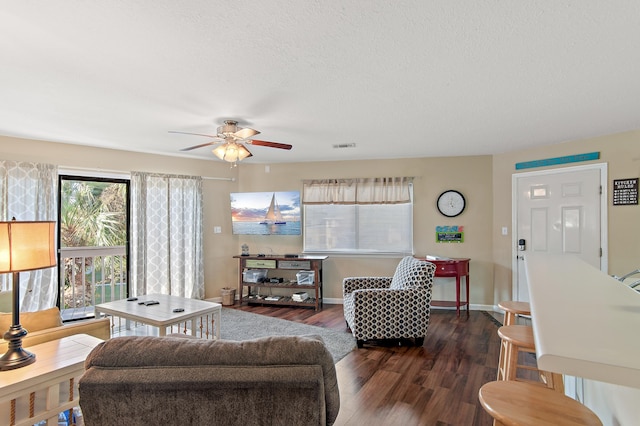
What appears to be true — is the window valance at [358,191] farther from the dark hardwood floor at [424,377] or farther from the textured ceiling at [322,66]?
the dark hardwood floor at [424,377]

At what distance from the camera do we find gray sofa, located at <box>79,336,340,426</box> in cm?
105

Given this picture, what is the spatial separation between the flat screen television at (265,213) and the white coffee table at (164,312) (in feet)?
6.26

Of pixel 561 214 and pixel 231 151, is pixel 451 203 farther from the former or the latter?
pixel 231 151

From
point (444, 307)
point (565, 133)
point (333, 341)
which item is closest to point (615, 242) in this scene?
point (565, 133)

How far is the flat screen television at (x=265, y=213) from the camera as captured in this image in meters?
5.28

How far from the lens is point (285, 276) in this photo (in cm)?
553

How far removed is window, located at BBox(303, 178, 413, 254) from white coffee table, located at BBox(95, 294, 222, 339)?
2378 mm

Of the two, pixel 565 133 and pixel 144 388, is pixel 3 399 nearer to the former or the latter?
pixel 144 388

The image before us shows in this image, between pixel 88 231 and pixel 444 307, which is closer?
pixel 88 231

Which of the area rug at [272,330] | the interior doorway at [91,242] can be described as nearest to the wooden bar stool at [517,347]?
the area rug at [272,330]

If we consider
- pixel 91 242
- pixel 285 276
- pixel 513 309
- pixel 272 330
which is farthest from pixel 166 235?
pixel 513 309

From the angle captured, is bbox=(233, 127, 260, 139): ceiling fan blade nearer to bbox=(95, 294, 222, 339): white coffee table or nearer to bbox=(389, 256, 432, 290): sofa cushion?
bbox=(95, 294, 222, 339): white coffee table

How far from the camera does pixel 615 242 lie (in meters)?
3.79

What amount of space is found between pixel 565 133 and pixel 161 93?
4.13 m
